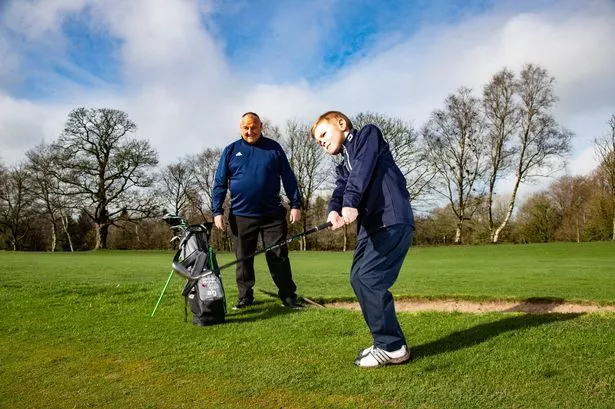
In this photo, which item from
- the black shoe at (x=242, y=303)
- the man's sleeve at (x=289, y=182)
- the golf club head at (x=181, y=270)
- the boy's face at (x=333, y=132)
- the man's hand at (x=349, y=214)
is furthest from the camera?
the man's sleeve at (x=289, y=182)

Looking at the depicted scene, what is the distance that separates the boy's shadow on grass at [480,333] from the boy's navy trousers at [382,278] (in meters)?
0.34

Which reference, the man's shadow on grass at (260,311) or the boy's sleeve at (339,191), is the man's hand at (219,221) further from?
the boy's sleeve at (339,191)

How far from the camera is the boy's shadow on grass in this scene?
12.6ft

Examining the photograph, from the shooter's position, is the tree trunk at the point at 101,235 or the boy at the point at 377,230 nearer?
the boy at the point at 377,230

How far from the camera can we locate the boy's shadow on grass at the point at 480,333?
385cm

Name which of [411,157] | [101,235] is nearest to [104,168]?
[101,235]

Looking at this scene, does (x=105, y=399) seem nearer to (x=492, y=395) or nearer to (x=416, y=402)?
(x=416, y=402)

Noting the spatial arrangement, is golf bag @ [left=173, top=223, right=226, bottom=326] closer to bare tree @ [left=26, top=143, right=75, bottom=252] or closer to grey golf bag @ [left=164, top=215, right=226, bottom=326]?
grey golf bag @ [left=164, top=215, right=226, bottom=326]

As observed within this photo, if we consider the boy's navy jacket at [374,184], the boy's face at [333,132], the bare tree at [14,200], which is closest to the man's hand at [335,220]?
the boy's navy jacket at [374,184]

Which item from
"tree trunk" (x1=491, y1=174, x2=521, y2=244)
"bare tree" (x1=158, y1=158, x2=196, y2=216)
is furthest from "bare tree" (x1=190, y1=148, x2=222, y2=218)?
"tree trunk" (x1=491, y1=174, x2=521, y2=244)

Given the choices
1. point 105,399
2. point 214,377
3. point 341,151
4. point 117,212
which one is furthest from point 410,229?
point 117,212

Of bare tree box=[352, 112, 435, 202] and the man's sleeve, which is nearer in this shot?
the man's sleeve

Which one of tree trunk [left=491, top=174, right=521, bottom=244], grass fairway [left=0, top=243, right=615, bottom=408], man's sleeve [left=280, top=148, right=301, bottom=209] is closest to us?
grass fairway [left=0, top=243, right=615, bottom=408]

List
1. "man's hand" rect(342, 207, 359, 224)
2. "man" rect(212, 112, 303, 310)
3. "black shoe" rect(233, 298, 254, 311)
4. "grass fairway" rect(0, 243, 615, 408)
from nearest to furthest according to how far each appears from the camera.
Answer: "grass fairway" rect(0, 243, 615, 408) < "man's hand" rect(342, 207, 359, 224) < "black shoe" rect(233, 298, 254, 311) < "man" rect(212, 112, 303, 310)
